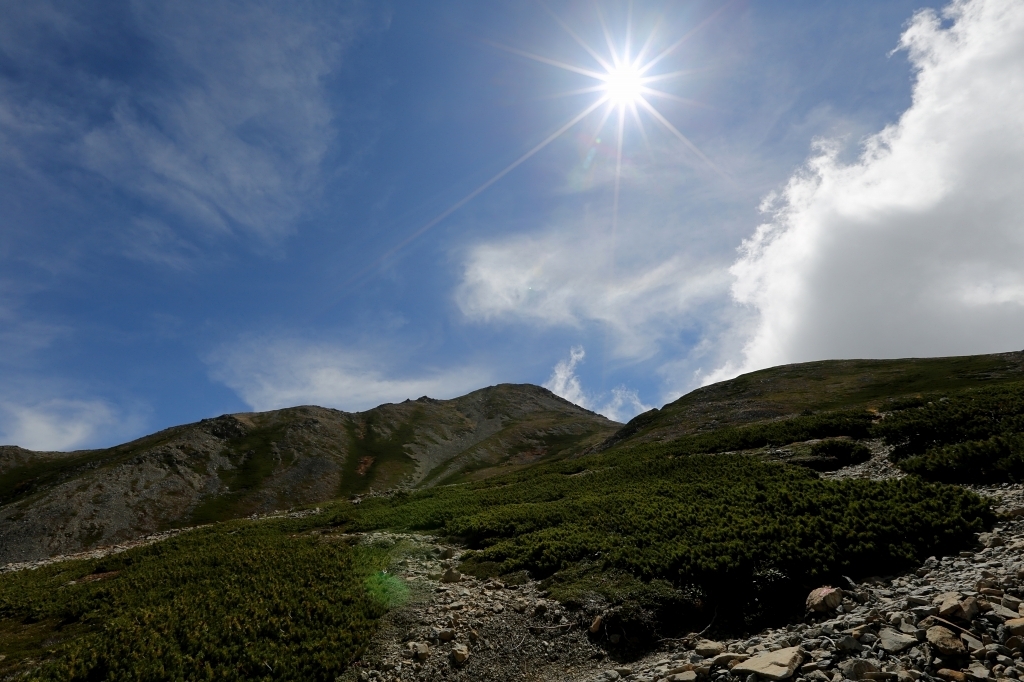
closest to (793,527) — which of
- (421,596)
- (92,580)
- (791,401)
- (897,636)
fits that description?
(897,636)

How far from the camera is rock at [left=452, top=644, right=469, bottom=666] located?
1486 cm

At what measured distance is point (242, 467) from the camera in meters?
120

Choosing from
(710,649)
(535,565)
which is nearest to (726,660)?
(710,649)

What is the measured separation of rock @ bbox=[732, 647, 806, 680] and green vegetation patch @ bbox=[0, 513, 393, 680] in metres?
11.7

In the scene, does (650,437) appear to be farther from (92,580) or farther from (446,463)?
(446,463)

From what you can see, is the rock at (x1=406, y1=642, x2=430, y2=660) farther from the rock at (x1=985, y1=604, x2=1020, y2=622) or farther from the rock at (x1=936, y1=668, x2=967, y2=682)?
the rock at (x1=985, y1=604, x2=1020, y2=622)

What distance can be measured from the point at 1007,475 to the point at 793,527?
1124 centimetres

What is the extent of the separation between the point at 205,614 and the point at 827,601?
2171 centimetres

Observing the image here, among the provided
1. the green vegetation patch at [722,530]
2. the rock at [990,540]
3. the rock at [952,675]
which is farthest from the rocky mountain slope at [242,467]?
the rock at [952,675]

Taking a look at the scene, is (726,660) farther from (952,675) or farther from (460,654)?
(460,654)

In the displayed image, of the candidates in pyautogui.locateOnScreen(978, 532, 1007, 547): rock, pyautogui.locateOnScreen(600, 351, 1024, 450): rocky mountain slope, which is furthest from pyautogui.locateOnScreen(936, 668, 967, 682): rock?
pyautogui.locateOnScreen(600, 351, 1024, 450): rocky mountain slope

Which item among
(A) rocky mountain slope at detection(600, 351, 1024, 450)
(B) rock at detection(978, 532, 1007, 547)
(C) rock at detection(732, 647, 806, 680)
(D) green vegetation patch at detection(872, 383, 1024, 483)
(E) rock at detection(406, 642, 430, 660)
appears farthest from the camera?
(A) rocky mountain slope at detection(600, 351, 1024, 450)

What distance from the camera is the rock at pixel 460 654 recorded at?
14.9 m

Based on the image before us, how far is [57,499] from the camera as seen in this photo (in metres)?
92.7
